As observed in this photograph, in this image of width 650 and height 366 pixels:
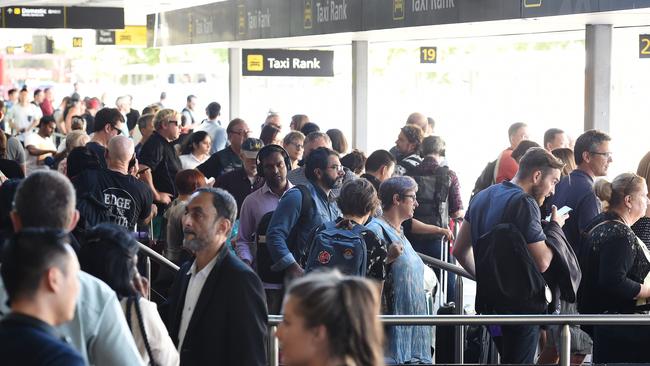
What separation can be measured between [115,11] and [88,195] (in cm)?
1647

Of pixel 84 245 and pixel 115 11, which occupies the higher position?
pixel 115 11

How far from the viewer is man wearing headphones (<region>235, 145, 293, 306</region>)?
8.48 meters

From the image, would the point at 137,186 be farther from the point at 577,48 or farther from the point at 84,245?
the point at 577,48

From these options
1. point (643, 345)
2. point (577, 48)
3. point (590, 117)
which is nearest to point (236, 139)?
point (590, 117)

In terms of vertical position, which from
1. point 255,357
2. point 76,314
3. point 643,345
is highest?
point 76,314

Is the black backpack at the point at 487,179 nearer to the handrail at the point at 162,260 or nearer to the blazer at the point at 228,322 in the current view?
the handrail at the point at 162,260

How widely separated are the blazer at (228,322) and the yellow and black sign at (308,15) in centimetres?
1222

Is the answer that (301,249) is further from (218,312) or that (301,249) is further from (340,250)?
(218,312)

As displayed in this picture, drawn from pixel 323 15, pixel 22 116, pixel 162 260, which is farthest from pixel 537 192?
pixel 22 116

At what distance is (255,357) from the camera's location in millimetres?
4898

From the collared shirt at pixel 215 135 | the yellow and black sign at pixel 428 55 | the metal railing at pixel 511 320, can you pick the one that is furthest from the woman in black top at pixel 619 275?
the yellow and black sign at pixel 428 55

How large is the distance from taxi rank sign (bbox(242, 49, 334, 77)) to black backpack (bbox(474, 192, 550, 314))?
13985mm

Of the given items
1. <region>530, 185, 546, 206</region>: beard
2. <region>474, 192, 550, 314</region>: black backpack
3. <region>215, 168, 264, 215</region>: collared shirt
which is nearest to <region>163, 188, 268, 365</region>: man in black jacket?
<region>474, 192, 550, 314</region>: black backpack

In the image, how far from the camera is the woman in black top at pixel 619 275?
23.5 feet
